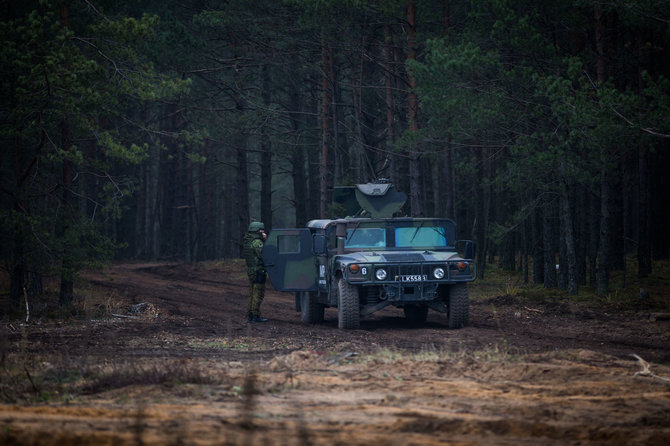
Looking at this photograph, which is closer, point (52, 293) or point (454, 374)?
point (454, 374)

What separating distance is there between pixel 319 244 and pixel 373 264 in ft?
4.59

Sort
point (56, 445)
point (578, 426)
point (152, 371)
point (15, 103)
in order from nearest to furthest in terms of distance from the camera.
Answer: point (56, 445), point (578, 426), point (152, 371), point (15, 103)

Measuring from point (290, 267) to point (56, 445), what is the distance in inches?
377

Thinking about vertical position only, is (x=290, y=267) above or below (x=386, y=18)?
below

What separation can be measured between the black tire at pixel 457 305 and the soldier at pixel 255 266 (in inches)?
147

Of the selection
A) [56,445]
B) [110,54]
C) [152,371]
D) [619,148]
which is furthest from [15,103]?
[619,148]

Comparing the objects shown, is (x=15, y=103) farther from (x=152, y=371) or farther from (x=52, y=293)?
(x=152, y=371)

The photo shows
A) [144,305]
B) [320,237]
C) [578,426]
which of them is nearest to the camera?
[578,426]

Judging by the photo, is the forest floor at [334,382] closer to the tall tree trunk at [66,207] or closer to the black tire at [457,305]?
the black tire at [457,305]

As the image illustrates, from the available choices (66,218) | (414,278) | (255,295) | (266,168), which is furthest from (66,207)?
(266,168)

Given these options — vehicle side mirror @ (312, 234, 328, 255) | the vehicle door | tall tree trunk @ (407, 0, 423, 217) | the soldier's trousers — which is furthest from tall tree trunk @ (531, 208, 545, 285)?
the soldier's trousers

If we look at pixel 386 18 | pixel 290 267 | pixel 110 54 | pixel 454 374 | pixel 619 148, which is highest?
pixel 386 18

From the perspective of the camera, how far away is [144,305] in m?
16.4

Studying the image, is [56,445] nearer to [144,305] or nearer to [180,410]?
[180,410]
